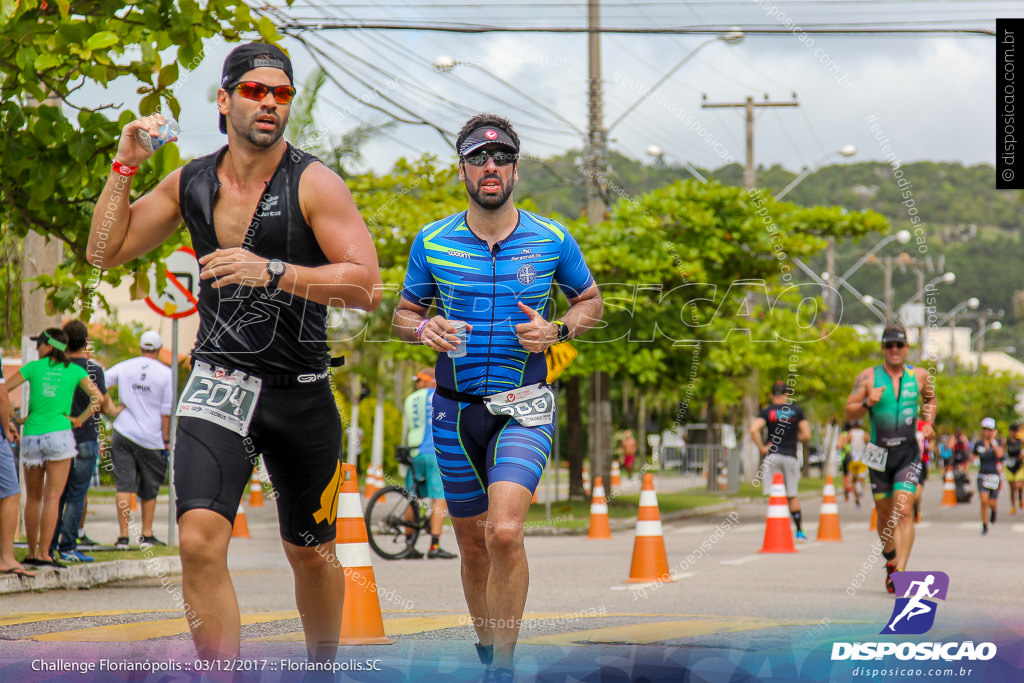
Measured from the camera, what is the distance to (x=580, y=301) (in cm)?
514

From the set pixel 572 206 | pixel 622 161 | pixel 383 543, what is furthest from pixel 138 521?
pixel 572 206

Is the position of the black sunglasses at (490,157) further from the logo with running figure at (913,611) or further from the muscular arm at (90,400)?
the muscular arm at (90,400)

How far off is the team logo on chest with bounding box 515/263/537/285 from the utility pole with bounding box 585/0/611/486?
1409 centimetres

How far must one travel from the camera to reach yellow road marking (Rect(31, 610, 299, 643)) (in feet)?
19.6

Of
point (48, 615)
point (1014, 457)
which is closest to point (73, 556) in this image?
point (48, 615)

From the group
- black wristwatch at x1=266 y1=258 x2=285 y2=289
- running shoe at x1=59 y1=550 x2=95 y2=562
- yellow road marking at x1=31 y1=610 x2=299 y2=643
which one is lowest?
running shoe at x1=59 y1=550 x2=95 y2=562

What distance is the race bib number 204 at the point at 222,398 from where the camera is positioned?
3.87 m

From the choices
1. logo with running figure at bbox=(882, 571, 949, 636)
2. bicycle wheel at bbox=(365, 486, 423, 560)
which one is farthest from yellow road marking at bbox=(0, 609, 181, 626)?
bicycle wheel at bbox=(365, 486, 423, 560)


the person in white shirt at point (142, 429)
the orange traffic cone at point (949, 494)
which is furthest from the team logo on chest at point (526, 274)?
the orange traffic cone at point (949, 494)

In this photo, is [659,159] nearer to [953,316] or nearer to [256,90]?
[256,90]

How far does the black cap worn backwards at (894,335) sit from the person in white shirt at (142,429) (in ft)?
21.7

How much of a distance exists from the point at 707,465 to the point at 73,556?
85.8 feet

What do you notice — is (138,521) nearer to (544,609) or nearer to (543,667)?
(544,609)

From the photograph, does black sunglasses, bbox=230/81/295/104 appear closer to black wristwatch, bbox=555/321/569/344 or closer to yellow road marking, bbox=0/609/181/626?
black wristwatch, bbox=555/321/569/344
